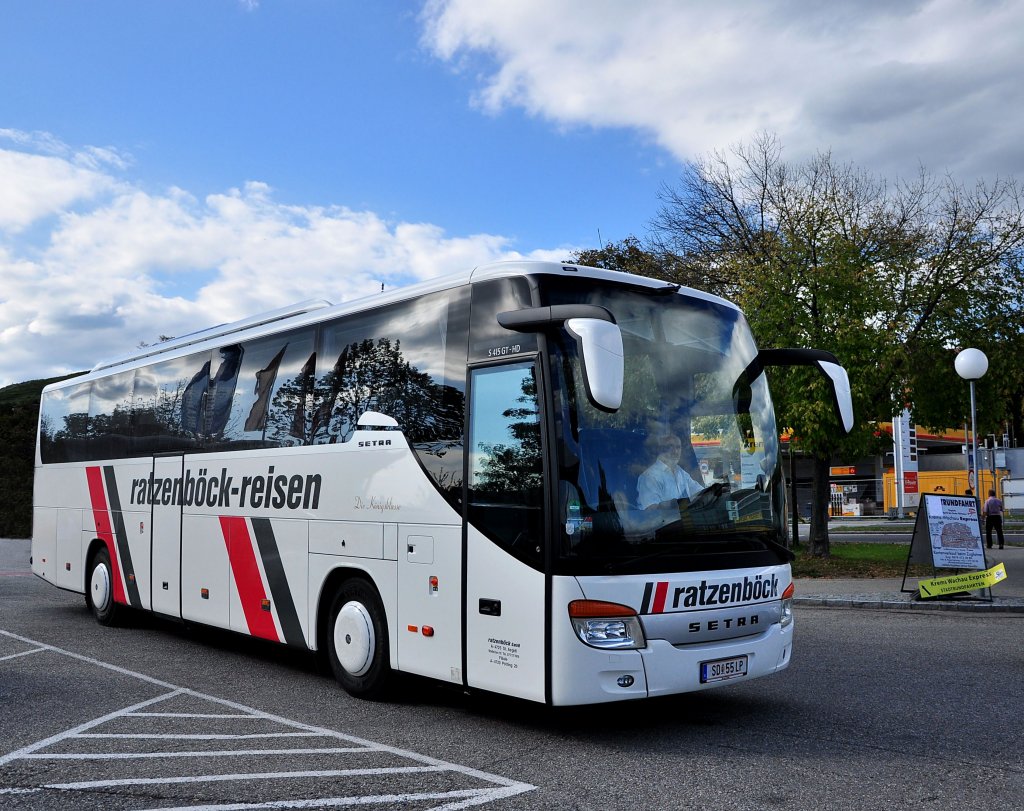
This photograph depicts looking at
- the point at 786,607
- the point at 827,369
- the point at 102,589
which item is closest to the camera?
the point at 786,607

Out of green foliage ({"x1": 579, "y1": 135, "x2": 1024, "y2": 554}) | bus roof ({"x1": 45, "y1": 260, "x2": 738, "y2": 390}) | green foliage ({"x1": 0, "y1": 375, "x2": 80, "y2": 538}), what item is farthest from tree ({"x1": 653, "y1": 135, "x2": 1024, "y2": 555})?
green foliage ({"x1": 0, "y1": 375, "x2": 80, "y2": 538})

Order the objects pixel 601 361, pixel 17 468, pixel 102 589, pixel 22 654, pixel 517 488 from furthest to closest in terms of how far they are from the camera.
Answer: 1. pixel 17 468
2. pixel 102 589
3. pixel 22 654
4. pixel 517 488
5. pixel 601 361

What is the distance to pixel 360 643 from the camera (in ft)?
25.4

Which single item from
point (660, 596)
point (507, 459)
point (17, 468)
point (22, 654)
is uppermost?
point (17, 468)

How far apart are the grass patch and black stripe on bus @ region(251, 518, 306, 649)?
12.2m

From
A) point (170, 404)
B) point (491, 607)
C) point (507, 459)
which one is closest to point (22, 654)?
point (170, 404)

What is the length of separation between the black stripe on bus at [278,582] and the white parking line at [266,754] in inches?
38.1

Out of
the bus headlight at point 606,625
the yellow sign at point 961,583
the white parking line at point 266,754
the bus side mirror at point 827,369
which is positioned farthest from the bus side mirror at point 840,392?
the yellow sign at point 961,583

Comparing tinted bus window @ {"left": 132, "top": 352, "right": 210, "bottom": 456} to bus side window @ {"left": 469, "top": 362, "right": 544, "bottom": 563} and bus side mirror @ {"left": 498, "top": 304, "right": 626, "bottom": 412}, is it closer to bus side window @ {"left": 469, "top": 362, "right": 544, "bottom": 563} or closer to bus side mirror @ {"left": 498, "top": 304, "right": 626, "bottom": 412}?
bus side window @ {"left": 469, "top": 362, "right": 544, "bottom": 563}

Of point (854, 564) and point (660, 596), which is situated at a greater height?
point (660, 596)

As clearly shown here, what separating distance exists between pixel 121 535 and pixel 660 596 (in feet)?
26.2

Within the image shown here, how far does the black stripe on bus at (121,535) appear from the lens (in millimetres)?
11680

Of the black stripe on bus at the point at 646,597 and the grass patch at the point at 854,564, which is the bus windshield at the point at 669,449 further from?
the grass patch at the point at 854,564

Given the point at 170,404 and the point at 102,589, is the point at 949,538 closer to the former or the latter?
the point at 170,404
